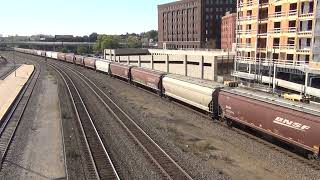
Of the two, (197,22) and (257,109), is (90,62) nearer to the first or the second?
(197,22)

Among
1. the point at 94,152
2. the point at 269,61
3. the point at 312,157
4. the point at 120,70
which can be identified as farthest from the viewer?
the point at 120,70

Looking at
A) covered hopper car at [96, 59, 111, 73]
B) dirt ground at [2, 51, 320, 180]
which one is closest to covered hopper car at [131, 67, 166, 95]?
dirt ground at [2, 51, 320, 180]

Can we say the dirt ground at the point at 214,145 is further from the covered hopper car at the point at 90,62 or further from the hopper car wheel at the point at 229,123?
the covered hopper car at the point at 90,62

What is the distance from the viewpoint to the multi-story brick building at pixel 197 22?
145m

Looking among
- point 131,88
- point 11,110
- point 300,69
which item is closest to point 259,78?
point 300,69

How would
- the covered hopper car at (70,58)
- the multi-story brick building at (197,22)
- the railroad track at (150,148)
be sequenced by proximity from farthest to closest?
the multi-story brick building at (197,22)
the covered hopper car at (70,58)
the railroad track at (150,148)

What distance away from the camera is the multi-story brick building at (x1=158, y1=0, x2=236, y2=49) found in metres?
145

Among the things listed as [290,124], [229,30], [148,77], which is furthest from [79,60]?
[290,124]

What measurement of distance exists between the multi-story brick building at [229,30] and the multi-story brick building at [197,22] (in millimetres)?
8182

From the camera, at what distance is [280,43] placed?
193 ft

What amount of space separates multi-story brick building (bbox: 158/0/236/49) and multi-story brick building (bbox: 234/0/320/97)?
70320 millimetres

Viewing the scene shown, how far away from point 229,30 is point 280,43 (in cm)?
6562

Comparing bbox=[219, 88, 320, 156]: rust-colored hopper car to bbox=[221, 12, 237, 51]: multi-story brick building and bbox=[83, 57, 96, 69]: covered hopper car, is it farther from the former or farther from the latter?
bbox=[221, 12, 237, 51]: multi-story brick building

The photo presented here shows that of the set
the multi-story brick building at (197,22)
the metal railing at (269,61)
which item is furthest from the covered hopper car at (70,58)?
the metal railing at (269,61)
